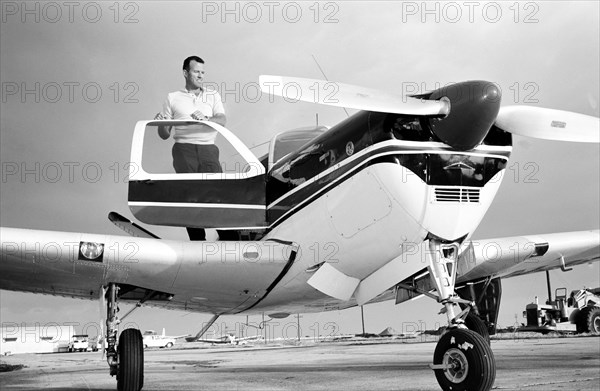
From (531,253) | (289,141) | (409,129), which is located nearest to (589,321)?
(531,253)

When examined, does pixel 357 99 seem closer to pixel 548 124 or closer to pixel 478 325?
pixel 548 124

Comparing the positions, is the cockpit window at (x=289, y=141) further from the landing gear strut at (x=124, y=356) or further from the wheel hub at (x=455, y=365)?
the wheel hub at (x=455, y=365)

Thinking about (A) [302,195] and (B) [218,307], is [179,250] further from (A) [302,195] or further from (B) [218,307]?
(B) [218,307]

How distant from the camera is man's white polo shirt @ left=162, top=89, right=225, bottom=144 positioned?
20.7 feet

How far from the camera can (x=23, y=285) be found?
6.88 meters

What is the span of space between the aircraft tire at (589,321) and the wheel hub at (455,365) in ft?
64.0

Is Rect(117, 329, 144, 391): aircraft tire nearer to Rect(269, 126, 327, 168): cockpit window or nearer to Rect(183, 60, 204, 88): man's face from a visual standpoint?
Rect(269, 126, 327, 168): cockpit window

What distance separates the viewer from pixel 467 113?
467 centimetres

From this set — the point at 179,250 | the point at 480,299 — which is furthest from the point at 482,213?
the point at 480,299

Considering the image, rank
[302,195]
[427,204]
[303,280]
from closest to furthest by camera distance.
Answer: [427,204] < [302,195] < [303,280]

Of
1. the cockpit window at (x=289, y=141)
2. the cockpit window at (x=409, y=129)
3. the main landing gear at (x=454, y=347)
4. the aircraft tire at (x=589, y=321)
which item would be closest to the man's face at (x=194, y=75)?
the cockpit window at (x=289, y=141)

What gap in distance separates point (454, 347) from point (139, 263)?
3.17 m

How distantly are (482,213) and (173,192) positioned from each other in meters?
3.00

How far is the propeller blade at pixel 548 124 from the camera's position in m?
5.14
